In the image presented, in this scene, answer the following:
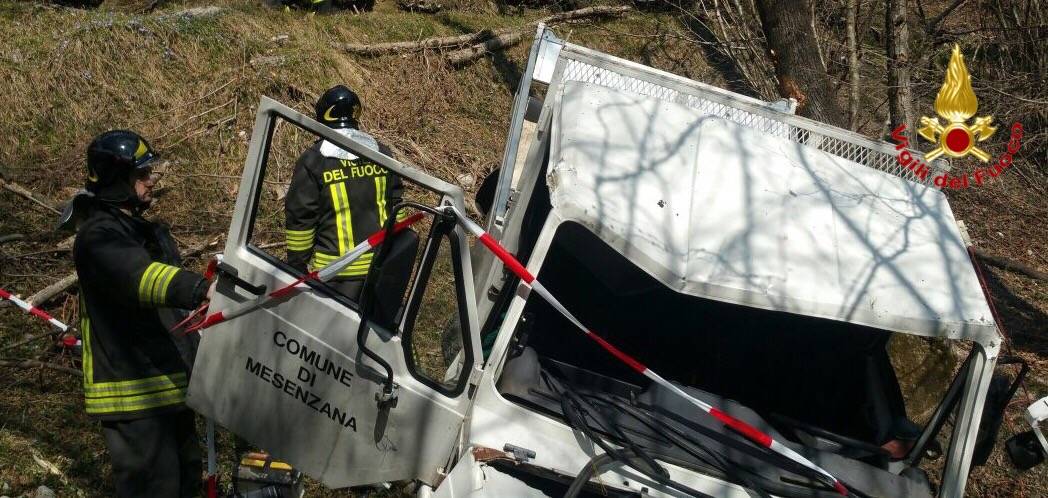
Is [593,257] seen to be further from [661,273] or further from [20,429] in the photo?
[20,429]

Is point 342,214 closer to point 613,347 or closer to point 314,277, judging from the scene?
point 314,277

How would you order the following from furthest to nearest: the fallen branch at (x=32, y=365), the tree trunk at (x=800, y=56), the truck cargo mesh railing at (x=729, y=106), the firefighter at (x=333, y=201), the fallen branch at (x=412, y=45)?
the fallen branch at (x=412, y=45) < the tree trunk at (x=800, y=56) < the fallen branch at (x=32, y=365) < the firefighter at (x=333, y=201) < the truck cargo mesh railing at (x=729, y=106)

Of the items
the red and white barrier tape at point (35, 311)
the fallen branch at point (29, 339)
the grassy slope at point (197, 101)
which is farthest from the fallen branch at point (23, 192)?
the fallen branch at point (29, 339)

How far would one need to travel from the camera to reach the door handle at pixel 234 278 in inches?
129

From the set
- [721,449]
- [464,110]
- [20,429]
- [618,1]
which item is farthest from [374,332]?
[618,1]

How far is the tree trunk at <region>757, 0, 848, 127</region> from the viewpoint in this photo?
7258mm

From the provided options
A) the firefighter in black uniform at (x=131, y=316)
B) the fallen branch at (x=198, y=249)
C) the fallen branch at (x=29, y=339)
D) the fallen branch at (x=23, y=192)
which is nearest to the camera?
the firefighter in black uniform at (x=131, y=316)

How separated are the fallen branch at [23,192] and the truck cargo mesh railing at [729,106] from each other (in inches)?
180

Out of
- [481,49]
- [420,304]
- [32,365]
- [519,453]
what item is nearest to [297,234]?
[420,304]

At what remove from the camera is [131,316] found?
334 cm

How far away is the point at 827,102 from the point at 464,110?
4.62m

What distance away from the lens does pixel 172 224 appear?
722 cm

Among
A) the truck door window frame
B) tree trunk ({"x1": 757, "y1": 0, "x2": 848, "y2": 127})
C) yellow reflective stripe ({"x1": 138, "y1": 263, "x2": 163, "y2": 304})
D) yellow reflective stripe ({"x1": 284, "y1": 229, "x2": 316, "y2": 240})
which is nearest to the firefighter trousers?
yellow reflective stripe ({"x1": 138, "y1": 263, "x2": 163, "y2": 304})

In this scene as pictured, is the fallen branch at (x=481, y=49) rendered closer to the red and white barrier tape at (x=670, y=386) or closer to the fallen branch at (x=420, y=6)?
the fallen branch at (x=420, y=6)
